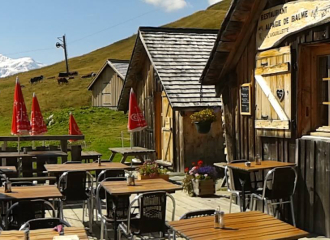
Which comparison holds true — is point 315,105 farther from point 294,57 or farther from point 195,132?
point 195,132

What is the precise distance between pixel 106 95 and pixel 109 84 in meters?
1.08

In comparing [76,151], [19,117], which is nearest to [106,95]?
[76,151]

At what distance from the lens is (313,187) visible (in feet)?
23.2

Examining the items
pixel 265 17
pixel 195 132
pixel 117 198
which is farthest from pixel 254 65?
pixel 195 132

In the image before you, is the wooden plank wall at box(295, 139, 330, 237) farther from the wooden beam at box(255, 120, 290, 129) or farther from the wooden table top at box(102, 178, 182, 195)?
the wooden table top at box(102, 178, 182, 195)

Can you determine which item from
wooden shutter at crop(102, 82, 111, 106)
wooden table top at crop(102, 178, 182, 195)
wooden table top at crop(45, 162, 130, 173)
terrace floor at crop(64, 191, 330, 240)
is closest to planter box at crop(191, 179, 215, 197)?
terrace floor at crop(64, 191, 330, 240)

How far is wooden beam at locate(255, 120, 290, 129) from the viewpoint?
7.49 metres

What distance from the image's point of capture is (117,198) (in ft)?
20.3

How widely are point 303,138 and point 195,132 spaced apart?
6166 millimetres

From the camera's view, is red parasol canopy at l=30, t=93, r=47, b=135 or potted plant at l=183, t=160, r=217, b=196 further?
red parasol canopy at l=30, t=93, r=47, b=135

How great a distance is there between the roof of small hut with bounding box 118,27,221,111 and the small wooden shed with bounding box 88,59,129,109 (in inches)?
707

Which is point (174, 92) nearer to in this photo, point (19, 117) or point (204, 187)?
point (204, 187)

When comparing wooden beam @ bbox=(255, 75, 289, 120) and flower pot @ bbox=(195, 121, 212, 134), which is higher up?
wooden beam @ bbox=(255, 75, 289, 120)

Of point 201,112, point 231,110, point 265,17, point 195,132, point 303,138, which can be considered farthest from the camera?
point 195,132
